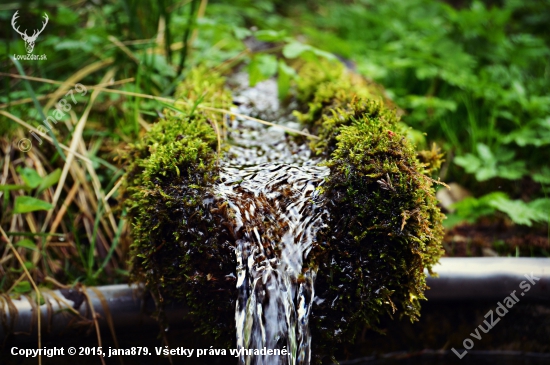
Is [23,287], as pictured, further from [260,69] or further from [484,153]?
[484,153]

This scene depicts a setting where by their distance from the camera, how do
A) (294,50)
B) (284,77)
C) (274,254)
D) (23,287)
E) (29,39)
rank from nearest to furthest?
1. (274,254)
2. (23,287)
3. (294,50)
4. (284,77)
5. (29,39)

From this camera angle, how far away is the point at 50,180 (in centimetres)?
188

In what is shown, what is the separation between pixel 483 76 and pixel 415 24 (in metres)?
0.75

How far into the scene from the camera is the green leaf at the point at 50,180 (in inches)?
73.8

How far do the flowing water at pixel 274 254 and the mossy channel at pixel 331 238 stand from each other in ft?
0.10

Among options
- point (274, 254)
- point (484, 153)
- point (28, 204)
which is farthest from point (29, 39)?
point (484, 153)

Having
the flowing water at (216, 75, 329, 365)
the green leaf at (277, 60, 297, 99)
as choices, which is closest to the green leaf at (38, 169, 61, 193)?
the flowing water at (216, 75, 329, 365)

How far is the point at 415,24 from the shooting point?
10.8 ft

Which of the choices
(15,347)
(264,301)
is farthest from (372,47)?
(15,347)

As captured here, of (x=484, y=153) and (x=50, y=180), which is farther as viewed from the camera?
(x=484, y=153)

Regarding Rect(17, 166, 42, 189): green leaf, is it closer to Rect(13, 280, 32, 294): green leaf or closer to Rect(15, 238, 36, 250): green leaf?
Rect(15, 238, 36, 250): green leaf

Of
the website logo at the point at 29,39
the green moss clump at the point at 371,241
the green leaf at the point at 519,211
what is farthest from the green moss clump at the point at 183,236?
the green leaf at the point at 519,211

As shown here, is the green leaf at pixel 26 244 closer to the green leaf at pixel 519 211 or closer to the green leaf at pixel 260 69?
the green leaf at pixel 260 69

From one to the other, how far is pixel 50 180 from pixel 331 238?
1.35 meters
